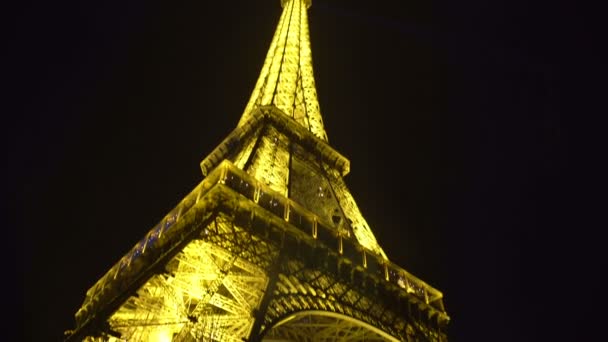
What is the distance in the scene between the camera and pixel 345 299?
21.5 m

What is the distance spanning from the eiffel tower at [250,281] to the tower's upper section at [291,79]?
376 inches

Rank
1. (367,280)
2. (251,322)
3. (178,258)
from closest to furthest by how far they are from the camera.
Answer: (251,322) → (178,258) → (367,280)

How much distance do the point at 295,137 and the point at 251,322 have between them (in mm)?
15621

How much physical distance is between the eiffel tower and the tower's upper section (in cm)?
955

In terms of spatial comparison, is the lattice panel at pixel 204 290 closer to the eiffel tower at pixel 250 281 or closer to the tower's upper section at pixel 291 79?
the eiffel tower at pixel 250 281

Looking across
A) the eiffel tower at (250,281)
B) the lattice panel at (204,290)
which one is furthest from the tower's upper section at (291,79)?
the lattice panel at (204,290)

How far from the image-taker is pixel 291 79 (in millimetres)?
39062

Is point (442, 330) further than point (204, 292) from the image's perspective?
Yes

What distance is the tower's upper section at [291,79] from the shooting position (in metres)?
35.5

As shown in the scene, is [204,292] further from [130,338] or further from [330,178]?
[330,178]

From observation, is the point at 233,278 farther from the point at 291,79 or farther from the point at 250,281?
the point at 291,79

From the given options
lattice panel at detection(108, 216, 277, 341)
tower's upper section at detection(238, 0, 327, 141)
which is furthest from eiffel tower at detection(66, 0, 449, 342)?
tower's upper section at detection(238, 0, 327, 141)

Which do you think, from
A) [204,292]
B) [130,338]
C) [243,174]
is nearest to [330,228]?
[243,174]

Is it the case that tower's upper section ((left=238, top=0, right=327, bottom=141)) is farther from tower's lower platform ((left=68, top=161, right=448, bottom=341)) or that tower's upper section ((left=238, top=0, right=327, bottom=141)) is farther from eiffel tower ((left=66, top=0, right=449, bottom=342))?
tower's lower platform ((left=68, top=161, right=448, bottom=341))
